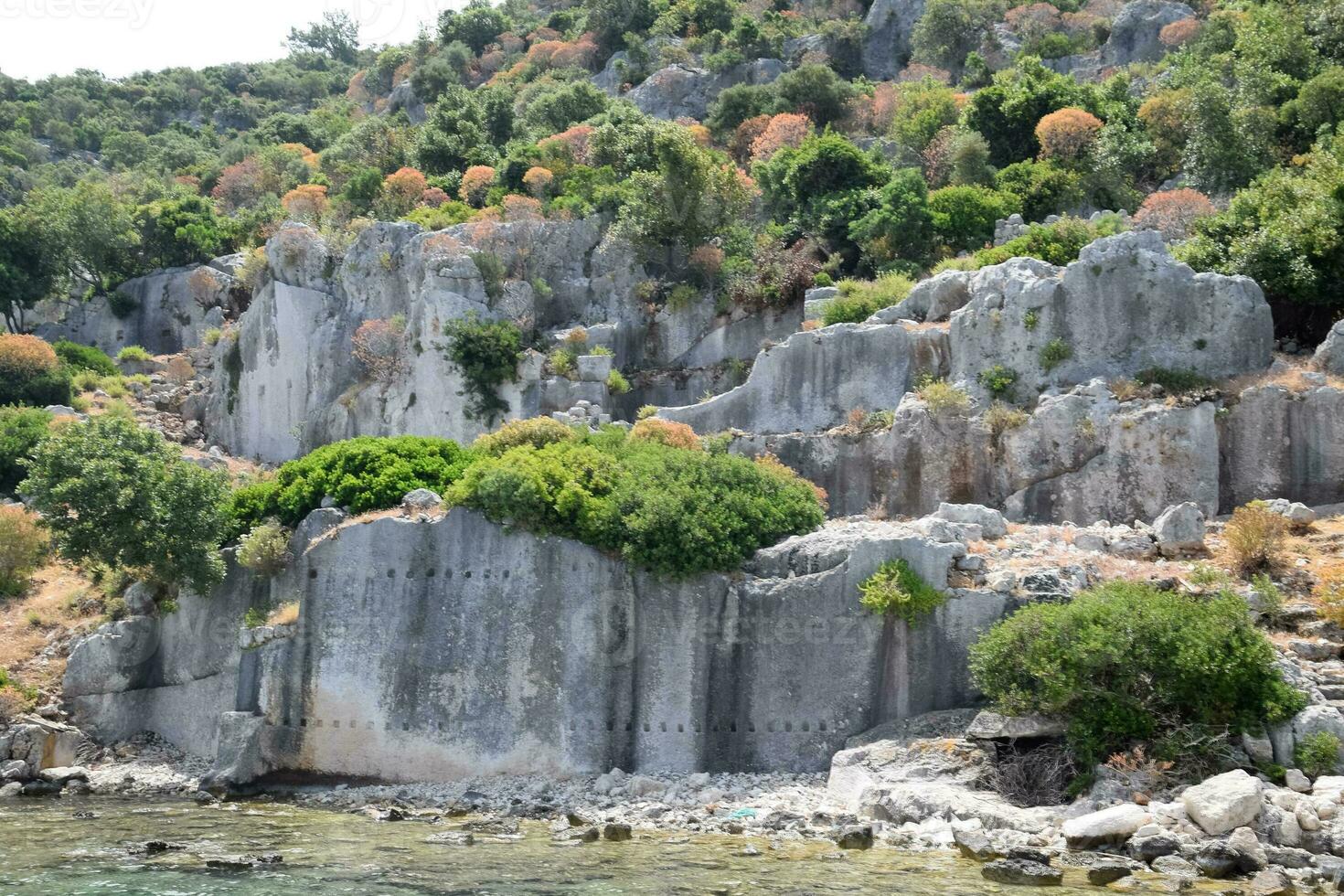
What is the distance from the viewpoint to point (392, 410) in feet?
120

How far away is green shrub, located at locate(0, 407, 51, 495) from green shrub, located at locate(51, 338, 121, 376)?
22.3 feet

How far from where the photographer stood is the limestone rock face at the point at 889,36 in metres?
61.1

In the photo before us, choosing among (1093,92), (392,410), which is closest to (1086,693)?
(392,410)

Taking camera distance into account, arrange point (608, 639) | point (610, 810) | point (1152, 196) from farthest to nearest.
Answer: point (1152, 196) < point (608, 639) < point (610, 810)

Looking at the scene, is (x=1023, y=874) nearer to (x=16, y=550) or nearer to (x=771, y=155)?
(x=16, y=550)

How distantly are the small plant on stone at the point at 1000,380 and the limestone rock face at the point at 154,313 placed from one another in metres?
30.3

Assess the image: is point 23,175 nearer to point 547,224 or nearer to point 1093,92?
point 547,224

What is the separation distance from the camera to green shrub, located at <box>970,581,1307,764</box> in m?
18.5

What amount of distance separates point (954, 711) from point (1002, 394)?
27.8ft

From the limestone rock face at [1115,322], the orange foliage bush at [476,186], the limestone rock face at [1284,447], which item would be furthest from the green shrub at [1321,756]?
the orange foliage bush at [476,186]

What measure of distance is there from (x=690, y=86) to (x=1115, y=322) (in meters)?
35.1

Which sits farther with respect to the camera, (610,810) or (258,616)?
(258,616)

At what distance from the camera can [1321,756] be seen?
17938 mm

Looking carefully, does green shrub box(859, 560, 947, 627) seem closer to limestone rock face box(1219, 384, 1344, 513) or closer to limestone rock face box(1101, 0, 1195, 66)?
limestone rock face box(1219, 384, 1344, 513)
